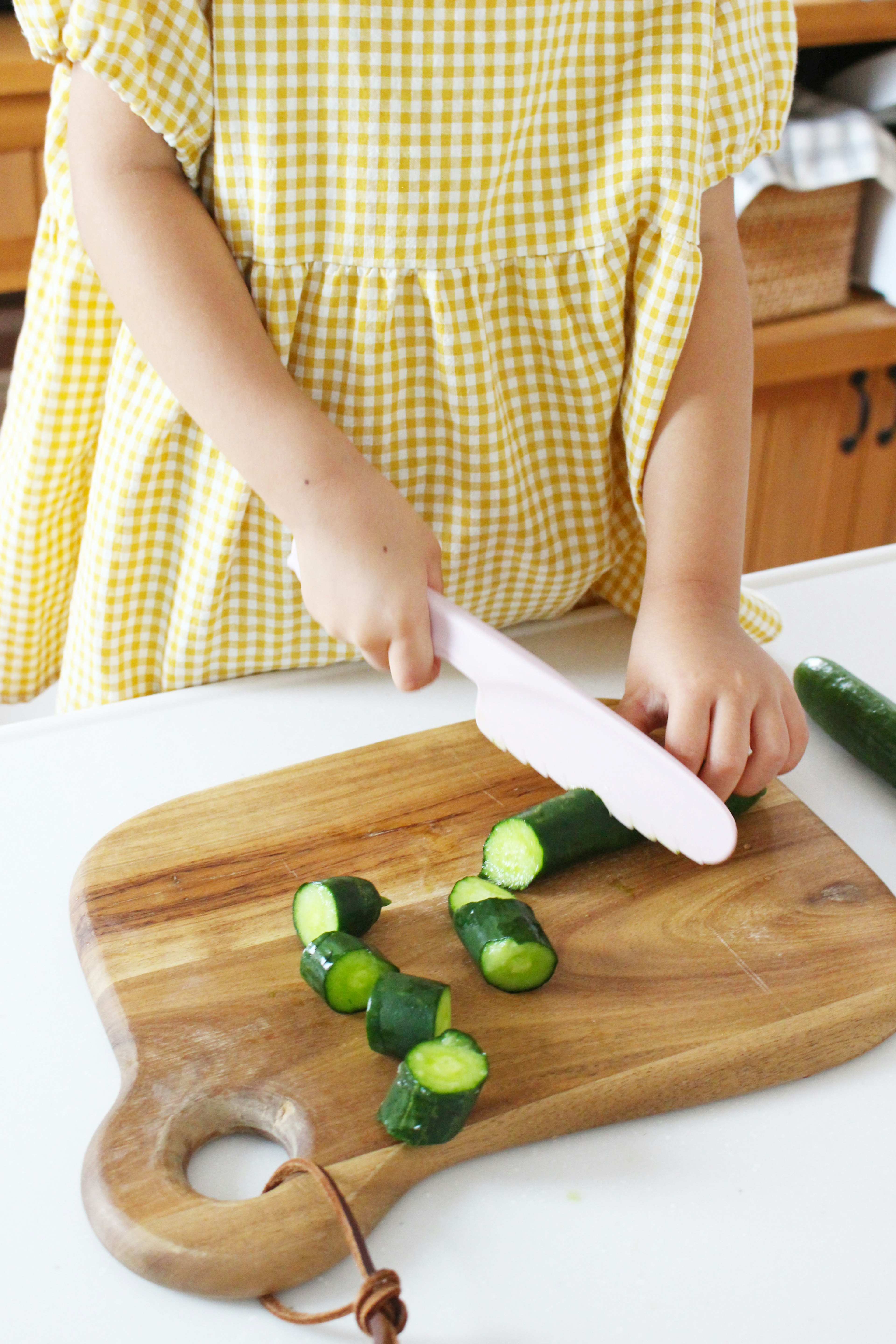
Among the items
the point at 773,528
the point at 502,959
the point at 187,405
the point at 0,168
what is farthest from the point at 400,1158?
the point at 773,528

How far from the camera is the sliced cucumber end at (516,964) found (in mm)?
727

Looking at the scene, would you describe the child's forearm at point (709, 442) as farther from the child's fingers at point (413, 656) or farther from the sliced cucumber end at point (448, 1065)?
the sliced cucumber end at point (448, 1065)

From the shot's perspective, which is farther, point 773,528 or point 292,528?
point 773,528

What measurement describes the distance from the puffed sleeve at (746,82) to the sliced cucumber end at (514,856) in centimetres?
51

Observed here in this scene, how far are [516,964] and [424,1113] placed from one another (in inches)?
4.6

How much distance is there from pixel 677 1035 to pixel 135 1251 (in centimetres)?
30

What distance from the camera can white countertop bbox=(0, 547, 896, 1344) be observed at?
23.4 inches

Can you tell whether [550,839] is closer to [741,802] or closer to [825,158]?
[741,802]

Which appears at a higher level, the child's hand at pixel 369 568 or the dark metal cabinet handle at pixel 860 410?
the child's hand at pixel 369 568

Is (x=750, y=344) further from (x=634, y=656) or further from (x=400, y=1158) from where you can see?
(x=400, y=1158)

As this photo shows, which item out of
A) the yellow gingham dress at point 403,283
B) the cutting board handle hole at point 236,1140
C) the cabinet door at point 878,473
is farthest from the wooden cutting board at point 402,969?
the cabinet door at point 878,473

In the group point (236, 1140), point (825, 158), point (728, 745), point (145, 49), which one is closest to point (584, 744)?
point (728, 745)

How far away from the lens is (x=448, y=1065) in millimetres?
658

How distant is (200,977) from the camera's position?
2.47 feet
